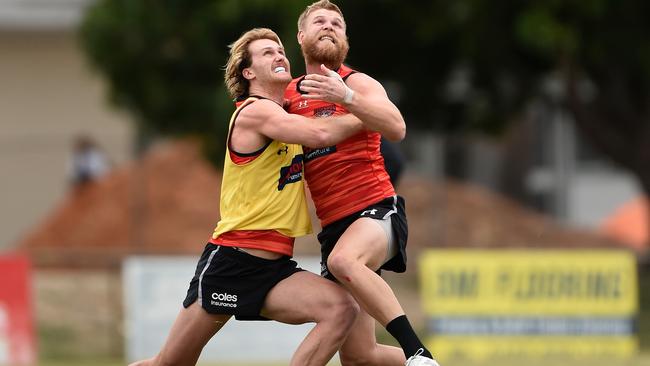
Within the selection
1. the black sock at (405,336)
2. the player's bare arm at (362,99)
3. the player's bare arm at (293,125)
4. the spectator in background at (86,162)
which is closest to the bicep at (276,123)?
the player's bare arm at (293,125)

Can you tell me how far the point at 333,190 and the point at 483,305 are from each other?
7.92 metres

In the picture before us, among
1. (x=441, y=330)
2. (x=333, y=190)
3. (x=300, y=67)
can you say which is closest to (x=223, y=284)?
(x=333, y=190)

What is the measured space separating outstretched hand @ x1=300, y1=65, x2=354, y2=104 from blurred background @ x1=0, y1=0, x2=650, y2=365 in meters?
3.02

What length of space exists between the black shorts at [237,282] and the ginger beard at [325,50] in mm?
1086

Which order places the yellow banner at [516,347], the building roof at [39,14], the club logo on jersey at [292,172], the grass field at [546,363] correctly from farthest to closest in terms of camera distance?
the building roof at [39,14], the yellow banner at [516,347], the grass field at [546,363], the club logo on jersey at [292,172]

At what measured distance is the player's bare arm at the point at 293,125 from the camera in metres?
7.64

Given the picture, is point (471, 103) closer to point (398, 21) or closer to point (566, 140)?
point (398, 21)

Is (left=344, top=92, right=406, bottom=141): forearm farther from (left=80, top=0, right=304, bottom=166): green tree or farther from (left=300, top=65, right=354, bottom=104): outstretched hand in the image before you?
(left=80, top=0, right=304, bottom=166): green tree

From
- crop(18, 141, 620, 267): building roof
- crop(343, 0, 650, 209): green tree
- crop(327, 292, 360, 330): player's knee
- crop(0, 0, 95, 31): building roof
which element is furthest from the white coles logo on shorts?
crop(0, 0, 95, 31): building roof

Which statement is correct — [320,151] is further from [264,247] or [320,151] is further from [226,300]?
[226,300]

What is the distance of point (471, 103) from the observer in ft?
70.8

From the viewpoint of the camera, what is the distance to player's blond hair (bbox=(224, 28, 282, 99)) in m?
7.93

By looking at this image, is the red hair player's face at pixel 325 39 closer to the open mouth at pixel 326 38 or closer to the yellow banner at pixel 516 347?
the open mouth at pixel 326 38

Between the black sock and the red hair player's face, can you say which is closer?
the black sock
